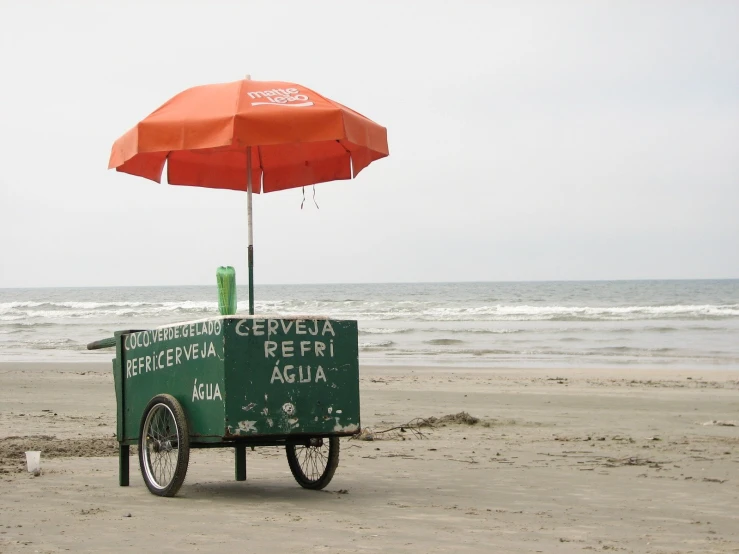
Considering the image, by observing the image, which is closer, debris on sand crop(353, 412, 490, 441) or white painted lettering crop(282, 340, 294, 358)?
white painted lettering crop(282, 340, 294, 358)

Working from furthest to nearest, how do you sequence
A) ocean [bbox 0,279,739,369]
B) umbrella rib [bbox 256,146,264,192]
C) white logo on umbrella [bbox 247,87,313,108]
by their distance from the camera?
ocean [bbox 0,279,739,369] → umbrella rib [bbox 256,146,264,192] → white logo on umbrella [bbox 247,87,313,108]

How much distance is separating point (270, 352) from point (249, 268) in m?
0.87

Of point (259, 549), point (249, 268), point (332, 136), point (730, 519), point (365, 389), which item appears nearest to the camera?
point (259, 549)

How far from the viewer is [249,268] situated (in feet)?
19.0

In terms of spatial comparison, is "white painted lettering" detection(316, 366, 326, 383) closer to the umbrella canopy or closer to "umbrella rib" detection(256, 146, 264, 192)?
the umbrella canopy

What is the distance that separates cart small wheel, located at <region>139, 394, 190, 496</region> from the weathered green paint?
108mm

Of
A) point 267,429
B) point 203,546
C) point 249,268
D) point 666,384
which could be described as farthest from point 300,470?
point 666,384

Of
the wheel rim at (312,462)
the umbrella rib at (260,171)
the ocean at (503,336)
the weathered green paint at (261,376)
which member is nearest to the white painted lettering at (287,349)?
the weathered green paint at (261,376)

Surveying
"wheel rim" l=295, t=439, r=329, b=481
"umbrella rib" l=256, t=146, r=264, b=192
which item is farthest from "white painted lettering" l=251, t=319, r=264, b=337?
"umbrella rib" l=256, t=146, r=264, b=192

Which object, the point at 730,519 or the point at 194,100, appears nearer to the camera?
the point at 730,519

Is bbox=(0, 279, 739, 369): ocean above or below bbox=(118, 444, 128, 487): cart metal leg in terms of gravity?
below

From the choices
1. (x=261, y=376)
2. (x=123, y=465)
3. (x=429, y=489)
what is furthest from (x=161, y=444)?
Answer: (x=429, y=489)

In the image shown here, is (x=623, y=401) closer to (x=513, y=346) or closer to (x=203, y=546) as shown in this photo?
(x=203, y=546)

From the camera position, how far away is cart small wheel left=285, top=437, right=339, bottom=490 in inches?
217
